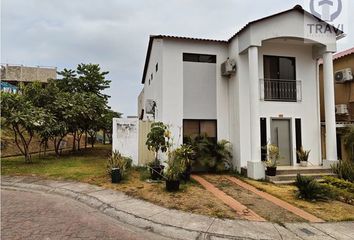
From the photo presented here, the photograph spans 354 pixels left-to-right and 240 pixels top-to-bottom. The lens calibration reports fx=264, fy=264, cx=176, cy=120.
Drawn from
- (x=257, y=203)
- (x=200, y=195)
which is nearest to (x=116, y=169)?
(x=200, y=195)

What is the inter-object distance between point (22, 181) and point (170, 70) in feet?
25.4

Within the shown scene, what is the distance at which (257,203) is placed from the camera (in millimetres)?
7676

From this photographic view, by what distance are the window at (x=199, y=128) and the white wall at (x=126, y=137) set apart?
8.42ft

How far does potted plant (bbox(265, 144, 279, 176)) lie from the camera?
429 inches

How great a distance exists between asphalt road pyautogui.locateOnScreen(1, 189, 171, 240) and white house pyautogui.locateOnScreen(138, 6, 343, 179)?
250 inches

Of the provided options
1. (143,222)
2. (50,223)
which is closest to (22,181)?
(50,223)

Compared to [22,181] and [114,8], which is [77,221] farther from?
[114,8]

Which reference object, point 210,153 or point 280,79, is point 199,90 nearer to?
point 210,153

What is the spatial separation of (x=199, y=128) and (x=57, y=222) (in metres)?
8.23

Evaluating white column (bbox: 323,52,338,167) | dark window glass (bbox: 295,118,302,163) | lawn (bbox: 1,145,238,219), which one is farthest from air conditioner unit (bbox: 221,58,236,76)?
lawn (bbox: 1,145,238,219)

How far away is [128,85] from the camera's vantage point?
25781mm

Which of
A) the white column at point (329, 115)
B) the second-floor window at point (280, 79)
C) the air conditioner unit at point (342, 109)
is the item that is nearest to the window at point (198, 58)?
the second-floor window at point (280, 79)

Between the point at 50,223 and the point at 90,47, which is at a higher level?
the point at 90,47

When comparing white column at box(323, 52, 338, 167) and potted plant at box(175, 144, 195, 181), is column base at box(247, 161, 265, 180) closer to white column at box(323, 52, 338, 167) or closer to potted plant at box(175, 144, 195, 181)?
potted plant at box(175, 144, 195, 181)
